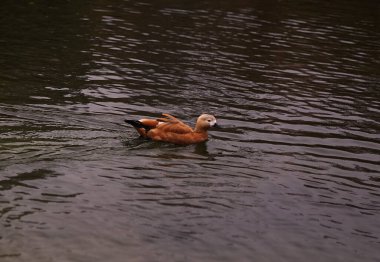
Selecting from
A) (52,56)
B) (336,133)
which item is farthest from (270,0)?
(336,133)

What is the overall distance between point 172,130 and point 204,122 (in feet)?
2.73

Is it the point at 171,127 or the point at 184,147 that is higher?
the point at 171,127

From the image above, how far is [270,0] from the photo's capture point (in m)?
39.9

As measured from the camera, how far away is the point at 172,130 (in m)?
14.5

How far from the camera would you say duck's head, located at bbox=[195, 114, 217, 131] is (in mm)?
14828

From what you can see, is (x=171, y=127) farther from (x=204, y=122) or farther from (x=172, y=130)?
(x=204, y=122)

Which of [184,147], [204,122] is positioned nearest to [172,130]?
[184,147]

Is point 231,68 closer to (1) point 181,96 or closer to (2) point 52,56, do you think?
→ (1) point 181,96

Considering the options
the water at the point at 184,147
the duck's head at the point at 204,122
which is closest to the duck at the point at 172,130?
the duck's head at the point at 204,122

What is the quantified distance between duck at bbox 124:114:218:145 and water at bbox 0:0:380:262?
0.69ft

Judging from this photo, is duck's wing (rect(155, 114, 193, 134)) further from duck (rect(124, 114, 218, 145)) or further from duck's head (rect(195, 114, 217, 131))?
duck's head (rect(195, 114, 217, 131))

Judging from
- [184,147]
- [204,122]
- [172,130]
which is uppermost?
[204,122]

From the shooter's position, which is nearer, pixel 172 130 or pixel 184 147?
pixel 172 130

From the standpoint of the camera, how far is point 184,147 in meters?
14.8
